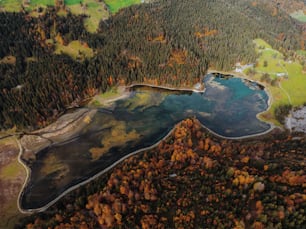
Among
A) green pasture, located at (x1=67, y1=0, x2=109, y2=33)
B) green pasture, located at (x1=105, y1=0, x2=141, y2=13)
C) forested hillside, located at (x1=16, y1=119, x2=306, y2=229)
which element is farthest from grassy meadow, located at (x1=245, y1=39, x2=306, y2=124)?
green pasture, located at (x1=67, y1=0, x2=109, y2=33)

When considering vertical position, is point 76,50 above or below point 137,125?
above


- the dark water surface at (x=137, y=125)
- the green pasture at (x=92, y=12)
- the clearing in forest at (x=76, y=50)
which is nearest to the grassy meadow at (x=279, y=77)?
the dark water surface at (x=137, y=125)

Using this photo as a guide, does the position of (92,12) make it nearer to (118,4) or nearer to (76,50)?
(118,4)

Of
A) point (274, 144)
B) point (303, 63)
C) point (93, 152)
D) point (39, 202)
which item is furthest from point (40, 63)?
point (303, 63)

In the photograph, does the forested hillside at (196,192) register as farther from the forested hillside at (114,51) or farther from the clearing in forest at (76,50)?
the clearing in forest at (76,50)

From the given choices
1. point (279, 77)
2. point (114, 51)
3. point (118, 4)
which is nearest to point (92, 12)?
point (118, 4)
